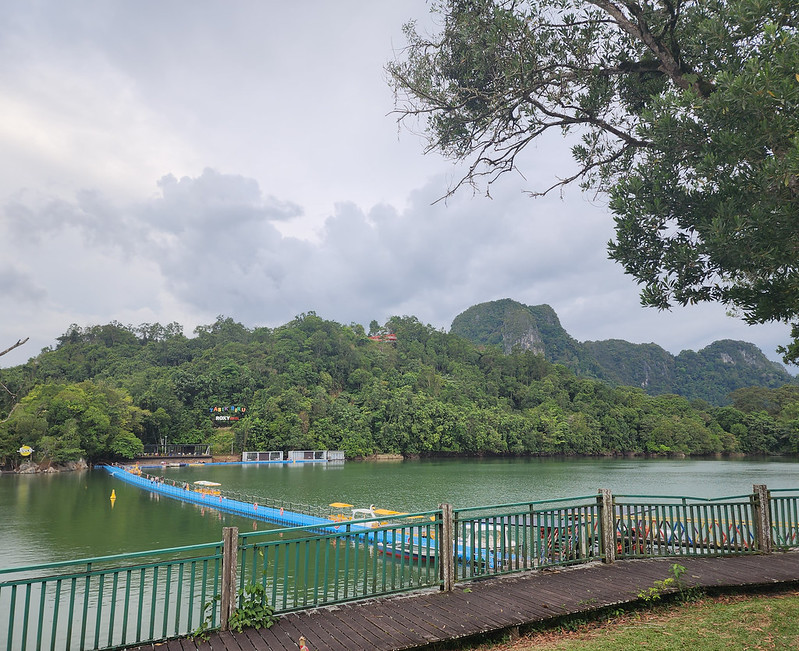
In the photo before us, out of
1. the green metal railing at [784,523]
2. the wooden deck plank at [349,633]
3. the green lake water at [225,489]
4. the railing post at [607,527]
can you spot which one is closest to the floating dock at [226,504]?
the green lake water at [225,489]

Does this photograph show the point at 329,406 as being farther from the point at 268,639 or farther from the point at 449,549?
the point at 268,639

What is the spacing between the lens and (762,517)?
7.70 m

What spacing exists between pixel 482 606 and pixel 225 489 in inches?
1358

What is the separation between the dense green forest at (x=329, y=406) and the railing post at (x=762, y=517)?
55365 millimetres

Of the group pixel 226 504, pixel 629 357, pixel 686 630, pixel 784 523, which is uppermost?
pixel 629 357

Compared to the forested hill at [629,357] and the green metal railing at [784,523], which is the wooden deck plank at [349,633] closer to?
the green metal railing at [784,523]

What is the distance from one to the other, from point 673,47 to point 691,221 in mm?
2093

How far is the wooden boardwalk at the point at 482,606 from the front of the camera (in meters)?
4.66

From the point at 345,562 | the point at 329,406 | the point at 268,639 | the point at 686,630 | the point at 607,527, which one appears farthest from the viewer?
the point at 329,406

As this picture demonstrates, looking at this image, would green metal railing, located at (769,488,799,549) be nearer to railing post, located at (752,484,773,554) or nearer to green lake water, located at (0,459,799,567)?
railing post, located at (752,484,773,554)

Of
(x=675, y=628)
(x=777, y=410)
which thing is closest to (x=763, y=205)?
(x=675, y=628)

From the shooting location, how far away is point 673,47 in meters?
6.50

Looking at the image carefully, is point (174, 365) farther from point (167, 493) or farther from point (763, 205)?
point (763, 205)

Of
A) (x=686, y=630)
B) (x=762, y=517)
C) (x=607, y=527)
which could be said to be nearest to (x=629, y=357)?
(x=762, y=517)
